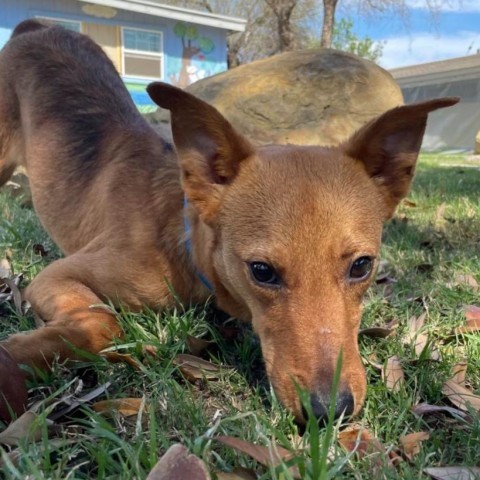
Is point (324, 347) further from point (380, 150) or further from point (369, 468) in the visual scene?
point (380, 150)

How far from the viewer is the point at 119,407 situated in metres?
2.03

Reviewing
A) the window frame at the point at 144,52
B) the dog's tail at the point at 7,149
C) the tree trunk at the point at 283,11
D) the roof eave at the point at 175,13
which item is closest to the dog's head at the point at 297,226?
the dog's tail at the point at 7,149

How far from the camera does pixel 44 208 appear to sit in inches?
163

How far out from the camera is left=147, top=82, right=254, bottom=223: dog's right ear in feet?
8.16

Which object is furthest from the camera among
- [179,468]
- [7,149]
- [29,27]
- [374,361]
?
[29,27]

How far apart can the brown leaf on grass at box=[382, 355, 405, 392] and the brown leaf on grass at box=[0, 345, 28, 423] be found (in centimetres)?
130

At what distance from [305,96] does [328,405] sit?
7.50 metres

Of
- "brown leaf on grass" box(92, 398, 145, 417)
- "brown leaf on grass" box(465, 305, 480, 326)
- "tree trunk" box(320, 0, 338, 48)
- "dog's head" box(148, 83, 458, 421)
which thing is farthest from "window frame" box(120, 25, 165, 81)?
"brown leaf on grass" box(92, 398, 145, 417)

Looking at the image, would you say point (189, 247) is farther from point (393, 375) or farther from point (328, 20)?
point (328, 20)

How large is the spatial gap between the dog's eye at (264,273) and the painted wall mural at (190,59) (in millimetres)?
20058

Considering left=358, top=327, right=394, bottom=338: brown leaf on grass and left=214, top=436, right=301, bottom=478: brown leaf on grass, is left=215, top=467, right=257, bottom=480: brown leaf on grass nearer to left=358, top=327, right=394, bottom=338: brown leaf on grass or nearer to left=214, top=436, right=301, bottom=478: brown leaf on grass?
left=214, top=436, right=301, bottom=478: brown leaf on grass

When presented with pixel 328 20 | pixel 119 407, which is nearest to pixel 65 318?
pixel 119 407

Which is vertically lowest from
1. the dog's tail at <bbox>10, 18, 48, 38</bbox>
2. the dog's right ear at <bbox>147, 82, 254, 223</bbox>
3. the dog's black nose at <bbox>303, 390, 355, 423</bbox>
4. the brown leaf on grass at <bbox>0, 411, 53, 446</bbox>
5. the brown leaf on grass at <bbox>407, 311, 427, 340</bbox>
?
the brown leaf on grass at <bbox>407, 311, 427, 340</bbox>

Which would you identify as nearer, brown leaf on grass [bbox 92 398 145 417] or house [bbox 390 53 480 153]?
brown leaf on grass [bbox 92 398 145 417]
